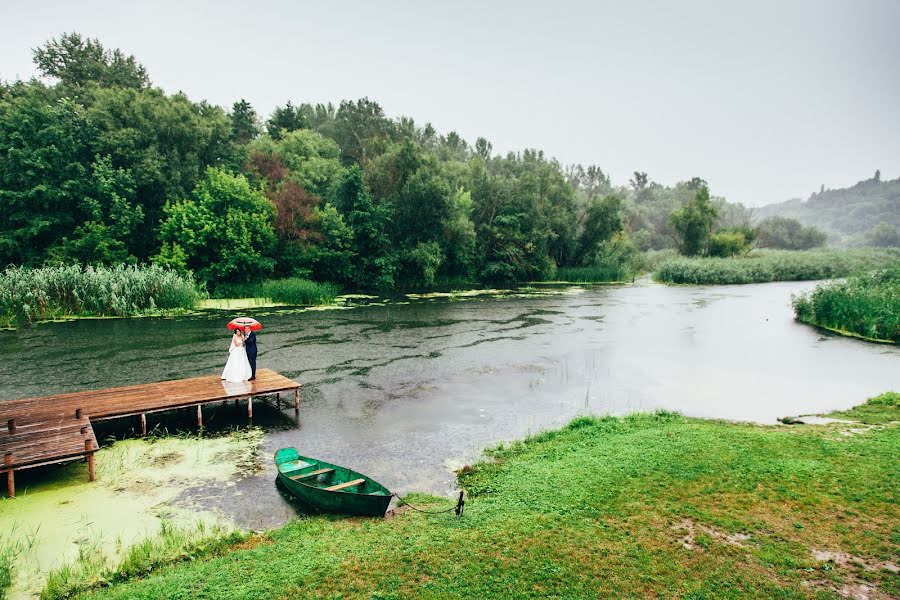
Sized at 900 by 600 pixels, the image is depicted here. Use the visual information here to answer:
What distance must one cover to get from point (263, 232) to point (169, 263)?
22.9ft

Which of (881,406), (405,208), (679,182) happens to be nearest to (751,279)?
(405,208)

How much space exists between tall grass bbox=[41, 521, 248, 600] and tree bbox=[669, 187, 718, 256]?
264 feet

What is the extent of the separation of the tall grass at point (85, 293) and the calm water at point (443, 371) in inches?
84.6

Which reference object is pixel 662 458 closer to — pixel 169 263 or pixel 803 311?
pixel 803 311

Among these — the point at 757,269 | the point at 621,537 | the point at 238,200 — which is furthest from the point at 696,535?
the point at 757,269

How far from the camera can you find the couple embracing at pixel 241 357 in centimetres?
1475

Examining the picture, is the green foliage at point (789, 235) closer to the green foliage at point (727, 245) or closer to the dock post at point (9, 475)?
the green foliage at point (727, 245)

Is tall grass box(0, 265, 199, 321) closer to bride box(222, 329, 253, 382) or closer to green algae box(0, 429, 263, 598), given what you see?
bride box(222, 329, 253, 382)

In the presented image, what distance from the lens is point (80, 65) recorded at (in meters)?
48.9

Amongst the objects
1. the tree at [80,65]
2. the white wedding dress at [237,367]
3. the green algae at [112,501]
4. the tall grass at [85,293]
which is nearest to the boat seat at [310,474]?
the green algae at [112,501]

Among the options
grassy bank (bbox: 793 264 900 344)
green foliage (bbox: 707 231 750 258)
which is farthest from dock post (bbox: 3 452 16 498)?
green foliage (bbox: 707 231 750 258)

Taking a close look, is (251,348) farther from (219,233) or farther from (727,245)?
(727,245)

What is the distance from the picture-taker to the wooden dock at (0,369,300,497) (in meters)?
9.71

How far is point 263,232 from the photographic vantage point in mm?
39406
